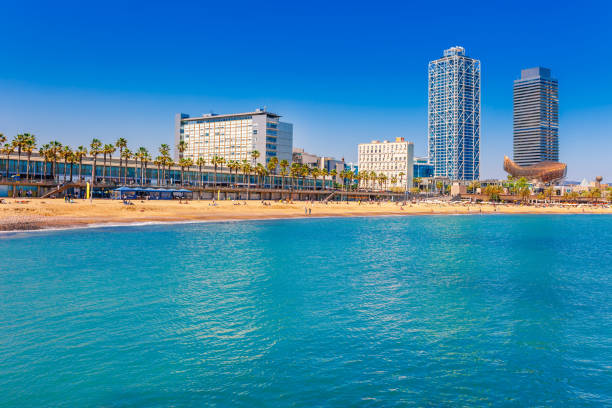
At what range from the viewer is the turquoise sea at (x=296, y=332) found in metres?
13.3

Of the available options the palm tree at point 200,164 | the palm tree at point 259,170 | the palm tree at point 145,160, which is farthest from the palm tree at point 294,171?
the palm tree at point 145,160

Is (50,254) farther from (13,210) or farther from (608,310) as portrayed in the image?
(608,310)

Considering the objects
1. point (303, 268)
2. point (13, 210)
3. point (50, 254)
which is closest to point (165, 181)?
point (13, 210)

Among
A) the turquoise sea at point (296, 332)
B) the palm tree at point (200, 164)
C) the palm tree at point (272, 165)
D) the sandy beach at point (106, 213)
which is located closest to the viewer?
the turquoise sea at point (296, 332)

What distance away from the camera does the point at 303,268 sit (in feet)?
110

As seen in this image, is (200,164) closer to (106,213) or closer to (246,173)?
(246,173)

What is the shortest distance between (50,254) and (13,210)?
35.1 m

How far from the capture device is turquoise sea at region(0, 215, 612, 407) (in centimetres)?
1327

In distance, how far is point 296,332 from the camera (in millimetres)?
18531

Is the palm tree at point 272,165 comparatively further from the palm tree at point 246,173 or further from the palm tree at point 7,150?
the palm tree at point 7,150

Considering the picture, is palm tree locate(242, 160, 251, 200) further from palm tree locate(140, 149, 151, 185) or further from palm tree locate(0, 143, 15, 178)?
palm tree locate(0, 143, 15, 178)

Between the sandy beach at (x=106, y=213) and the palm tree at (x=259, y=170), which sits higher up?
the palm tree at (x=259, y=170)

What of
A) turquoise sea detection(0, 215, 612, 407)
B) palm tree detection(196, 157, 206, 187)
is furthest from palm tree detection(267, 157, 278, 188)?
turquoise sea detection(0, 215, 612, 407)

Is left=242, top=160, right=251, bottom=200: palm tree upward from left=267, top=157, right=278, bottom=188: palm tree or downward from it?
downward
